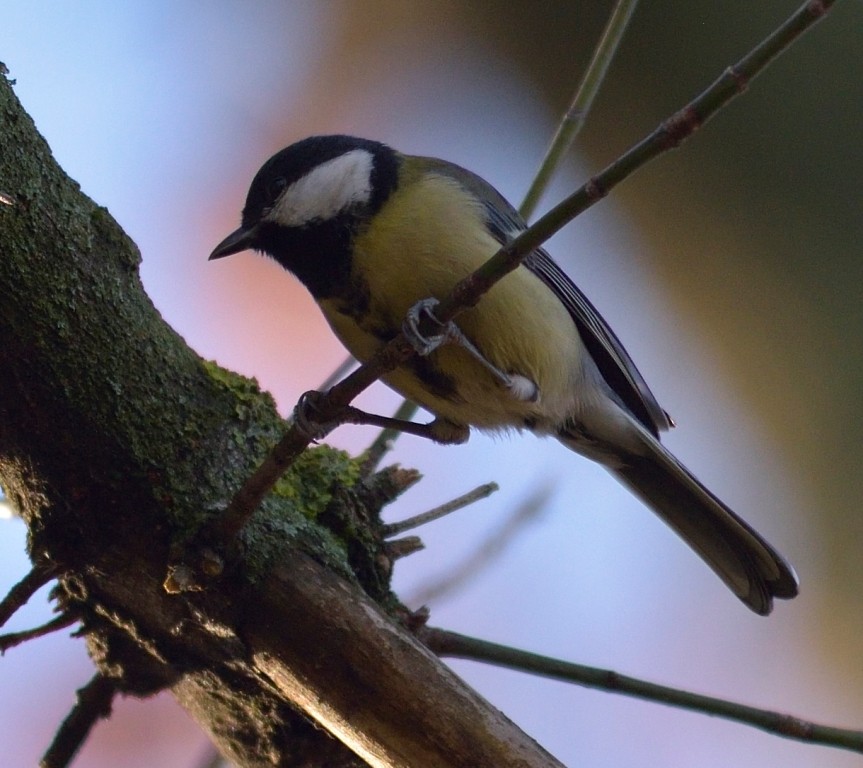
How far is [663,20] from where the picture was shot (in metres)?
1.42

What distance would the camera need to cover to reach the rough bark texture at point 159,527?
1.00 metres

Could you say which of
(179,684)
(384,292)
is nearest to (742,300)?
(384,292)

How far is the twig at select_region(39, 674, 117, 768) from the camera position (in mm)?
1149

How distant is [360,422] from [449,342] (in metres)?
0.18

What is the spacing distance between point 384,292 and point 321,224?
207mm

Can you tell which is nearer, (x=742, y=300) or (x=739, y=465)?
(x=742, y=300)

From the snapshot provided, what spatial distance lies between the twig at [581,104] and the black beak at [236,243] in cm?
46

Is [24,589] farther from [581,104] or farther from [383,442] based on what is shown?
[581,104]

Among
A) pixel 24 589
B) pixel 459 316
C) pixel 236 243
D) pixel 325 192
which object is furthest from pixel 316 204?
pixel 24 589

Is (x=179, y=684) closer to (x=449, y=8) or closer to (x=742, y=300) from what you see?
(x=742, y=300)

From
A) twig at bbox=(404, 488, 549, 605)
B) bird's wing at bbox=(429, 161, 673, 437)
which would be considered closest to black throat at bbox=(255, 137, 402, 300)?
bird's wing at bbox=(429, 161, 673, 437)

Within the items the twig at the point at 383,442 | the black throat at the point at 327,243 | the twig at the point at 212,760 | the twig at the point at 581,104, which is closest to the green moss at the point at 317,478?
the twig at the point at 383,442

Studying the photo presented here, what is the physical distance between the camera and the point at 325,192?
150 centimetres

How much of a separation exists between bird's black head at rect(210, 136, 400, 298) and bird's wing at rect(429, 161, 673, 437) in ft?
0.42
